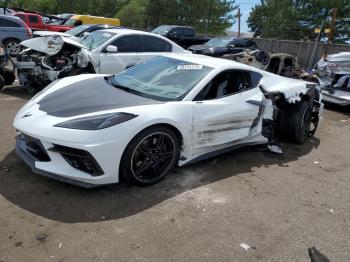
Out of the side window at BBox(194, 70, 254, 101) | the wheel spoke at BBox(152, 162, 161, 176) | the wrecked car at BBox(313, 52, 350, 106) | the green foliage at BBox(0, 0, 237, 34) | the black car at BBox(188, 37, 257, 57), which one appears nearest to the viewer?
the wheel spoke at BBox(152, 162, 161, 176)

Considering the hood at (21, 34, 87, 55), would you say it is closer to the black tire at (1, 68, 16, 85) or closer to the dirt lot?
the black tire at (1, 68, 16, 85)

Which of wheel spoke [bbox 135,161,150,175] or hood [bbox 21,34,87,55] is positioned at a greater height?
hood [bbox 21,34,87,55]

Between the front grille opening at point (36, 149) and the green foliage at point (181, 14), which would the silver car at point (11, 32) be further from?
the green foliage at point (181, 14)

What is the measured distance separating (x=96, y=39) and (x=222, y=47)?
25.4 feet

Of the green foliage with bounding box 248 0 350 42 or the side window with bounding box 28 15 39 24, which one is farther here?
the green foliage with bounding box 248 0 350 42

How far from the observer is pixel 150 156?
3.83m

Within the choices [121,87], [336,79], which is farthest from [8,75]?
[336,79]

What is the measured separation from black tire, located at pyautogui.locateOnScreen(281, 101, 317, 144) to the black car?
923 cm

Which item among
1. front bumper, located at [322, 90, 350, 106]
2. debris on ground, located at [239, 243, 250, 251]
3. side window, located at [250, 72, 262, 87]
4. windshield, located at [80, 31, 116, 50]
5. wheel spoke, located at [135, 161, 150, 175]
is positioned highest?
windshield, located at [80, 31, 116, 50]

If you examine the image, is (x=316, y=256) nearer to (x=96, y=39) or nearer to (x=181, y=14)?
(x=96, y=39)

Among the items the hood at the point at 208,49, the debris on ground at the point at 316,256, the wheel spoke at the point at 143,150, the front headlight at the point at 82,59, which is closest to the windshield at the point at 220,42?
the hood at the point at 208,49

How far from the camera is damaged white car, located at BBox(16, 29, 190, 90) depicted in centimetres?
774

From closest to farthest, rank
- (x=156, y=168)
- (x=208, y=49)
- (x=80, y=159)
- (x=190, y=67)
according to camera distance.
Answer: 1. (x=80, y=159)
2. (x=156, y=168)
3. (x=190, y=67)
4. (x=208, y=49)

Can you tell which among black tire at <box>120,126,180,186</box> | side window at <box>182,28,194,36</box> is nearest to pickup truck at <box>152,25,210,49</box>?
side window at <box>182,28,194,36</box>
